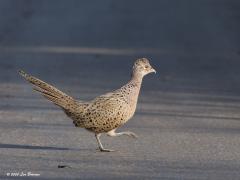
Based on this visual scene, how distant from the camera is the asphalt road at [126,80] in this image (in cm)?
1037

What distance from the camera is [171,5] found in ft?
96.2

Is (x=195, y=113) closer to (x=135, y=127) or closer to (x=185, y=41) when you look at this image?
(x=135, y=127)

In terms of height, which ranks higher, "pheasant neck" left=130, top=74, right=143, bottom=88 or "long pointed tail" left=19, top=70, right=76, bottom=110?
"pheasant neck" left=130, top=74, right=143, bottom=88

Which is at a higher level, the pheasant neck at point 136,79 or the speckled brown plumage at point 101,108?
the pheasant neck at point 136,79

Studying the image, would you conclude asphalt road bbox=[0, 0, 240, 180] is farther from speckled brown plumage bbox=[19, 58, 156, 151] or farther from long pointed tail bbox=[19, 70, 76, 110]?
long pointed tail bbox=[19, 70, 76, 110]

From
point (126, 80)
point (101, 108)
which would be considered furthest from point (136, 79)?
point (126, 80)

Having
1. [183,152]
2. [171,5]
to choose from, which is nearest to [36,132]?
[183,152]

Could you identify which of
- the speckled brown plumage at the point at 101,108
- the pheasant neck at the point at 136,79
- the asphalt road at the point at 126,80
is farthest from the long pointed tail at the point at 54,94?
the pheasant neck at the point at 136,79

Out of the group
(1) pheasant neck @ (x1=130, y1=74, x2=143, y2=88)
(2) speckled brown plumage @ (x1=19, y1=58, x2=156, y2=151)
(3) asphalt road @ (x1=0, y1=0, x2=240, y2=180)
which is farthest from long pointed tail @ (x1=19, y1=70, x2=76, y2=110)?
(1) pheasant neck @ (x1=130, y1=74, x2=143, y2=88)

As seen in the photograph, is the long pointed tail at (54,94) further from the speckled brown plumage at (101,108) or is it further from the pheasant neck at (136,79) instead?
the pheasant neck at (136,79)

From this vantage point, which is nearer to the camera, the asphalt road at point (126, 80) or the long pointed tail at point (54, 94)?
the asphalt road at point (126, 80)

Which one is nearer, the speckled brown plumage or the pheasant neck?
the speckled brown plumage

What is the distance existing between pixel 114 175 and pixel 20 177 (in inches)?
32.2

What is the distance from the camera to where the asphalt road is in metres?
10.4
